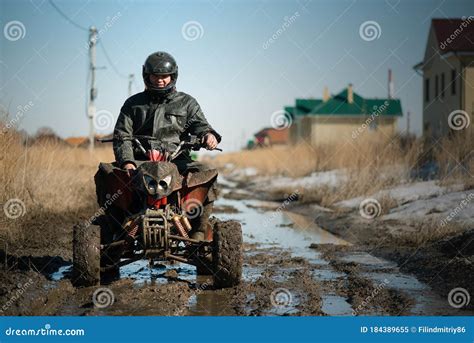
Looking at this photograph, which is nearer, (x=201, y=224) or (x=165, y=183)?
(x=165, y=183)

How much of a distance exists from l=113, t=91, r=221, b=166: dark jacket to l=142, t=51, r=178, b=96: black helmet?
16 cm

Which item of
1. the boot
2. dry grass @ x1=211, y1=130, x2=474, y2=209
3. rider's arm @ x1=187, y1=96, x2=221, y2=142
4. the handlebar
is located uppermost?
rider's arm @ x1=187, y1=96, x2=221, y2=142

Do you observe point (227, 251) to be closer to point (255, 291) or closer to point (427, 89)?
point (255, 291)

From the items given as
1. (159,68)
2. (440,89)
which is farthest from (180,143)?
(440,89)

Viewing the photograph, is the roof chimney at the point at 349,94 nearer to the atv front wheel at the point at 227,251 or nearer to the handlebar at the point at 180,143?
the handlebar at the point at 180,143

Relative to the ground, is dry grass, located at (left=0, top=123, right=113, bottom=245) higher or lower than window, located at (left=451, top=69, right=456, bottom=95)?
lower

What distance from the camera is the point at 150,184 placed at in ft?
21.6

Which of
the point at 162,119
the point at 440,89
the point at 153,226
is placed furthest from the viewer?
the point at 440,89

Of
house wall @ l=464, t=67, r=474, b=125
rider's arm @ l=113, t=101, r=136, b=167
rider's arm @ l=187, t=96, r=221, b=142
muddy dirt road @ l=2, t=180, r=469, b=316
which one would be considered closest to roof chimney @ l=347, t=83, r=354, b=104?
house wall @ l=464, t=67, r=474, b=125

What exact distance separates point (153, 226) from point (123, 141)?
3.97 feet

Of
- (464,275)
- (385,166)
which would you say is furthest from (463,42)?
(464,275)

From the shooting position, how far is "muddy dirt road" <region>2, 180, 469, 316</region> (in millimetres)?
6066

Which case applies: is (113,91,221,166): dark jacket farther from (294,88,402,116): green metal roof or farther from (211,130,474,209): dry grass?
(294,88,402,116): green metal roof

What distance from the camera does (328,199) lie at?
17.1m
